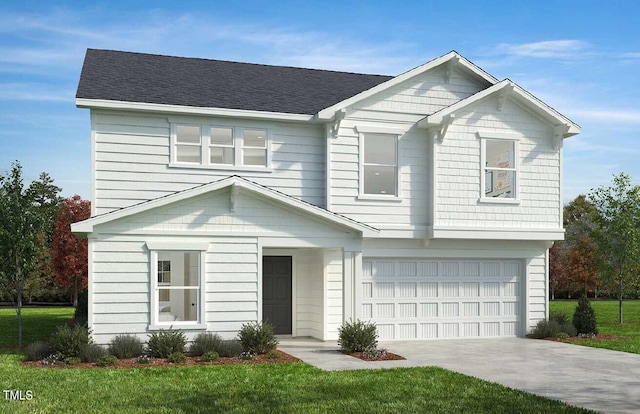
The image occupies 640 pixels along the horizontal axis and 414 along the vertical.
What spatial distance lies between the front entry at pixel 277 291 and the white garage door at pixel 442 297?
7.77ft

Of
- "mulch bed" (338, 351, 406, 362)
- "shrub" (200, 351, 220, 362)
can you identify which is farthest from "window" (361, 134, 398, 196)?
"shrub" (200, 351, 220, 362)

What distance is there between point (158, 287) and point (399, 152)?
25.6ft

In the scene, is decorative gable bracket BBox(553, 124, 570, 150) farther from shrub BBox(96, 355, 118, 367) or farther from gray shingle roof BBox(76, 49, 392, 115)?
shrub BBox(96, 355, 118, 367)

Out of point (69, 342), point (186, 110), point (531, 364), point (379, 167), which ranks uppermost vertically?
point (186, 110)

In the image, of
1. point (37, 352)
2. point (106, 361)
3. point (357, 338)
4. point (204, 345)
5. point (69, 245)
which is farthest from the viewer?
point (69, 245)

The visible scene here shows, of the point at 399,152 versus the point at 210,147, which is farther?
the point at 399,152

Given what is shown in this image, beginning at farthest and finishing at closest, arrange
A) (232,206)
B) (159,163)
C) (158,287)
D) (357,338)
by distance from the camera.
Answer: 1. (159,163)
2. (232,206)
3. (357,338)
4. (158,287)

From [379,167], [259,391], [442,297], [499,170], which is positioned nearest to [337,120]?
[379,167]

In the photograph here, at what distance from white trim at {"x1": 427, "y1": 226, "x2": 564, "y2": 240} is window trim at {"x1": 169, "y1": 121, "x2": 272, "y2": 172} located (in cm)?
510

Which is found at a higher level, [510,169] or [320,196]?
[510,169]

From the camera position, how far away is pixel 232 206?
18.2m

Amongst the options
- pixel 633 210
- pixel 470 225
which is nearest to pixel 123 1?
pixel 470 225

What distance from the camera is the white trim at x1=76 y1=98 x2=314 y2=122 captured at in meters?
18.7

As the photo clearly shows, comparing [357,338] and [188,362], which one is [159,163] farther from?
[357,338]
